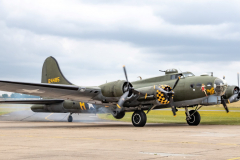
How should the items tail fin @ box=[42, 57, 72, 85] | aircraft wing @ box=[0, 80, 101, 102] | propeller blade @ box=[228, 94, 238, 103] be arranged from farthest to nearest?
1. tail fin @ box=[42, 57, 72, 85]
2. propeller blade @ box=[228, 94, 238, 103]
3. aircraft wing @ box=[0, 80, 101, 102]

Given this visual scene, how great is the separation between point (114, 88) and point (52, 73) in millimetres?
10786

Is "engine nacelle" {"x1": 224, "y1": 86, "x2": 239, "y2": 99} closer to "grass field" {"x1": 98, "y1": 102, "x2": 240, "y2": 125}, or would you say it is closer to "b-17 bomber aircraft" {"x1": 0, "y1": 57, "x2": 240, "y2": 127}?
"b-17 bomber aircraft" {"x1": 0, "y1": 57, "x2": 240, "y2": 127}

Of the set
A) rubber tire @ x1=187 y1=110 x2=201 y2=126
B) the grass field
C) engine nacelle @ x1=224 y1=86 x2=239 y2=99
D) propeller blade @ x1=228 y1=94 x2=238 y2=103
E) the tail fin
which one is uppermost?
the tail fin

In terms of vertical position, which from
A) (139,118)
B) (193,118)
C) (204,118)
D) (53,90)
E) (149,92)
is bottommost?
(204,118)

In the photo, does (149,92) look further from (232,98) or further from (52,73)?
(52,73)

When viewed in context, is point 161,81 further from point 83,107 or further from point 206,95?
point 83,107

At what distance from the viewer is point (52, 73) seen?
32.2 m

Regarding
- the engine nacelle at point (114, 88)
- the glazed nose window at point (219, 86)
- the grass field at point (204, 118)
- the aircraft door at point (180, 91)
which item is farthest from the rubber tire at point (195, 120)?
the engine nacelle at point (114, 88)

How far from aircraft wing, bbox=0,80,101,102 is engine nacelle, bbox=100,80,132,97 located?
2.01 feet

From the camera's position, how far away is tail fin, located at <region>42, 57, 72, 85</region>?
104 ft

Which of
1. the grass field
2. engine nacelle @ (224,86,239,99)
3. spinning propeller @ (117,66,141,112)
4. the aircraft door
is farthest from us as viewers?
the grass field

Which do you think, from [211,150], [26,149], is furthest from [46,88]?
[211,150]

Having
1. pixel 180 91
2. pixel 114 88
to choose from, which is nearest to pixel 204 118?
pixel 180 91

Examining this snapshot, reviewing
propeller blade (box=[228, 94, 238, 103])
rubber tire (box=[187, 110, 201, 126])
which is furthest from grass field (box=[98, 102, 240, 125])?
rubber tire (box=[187, 110, 201, 126])
